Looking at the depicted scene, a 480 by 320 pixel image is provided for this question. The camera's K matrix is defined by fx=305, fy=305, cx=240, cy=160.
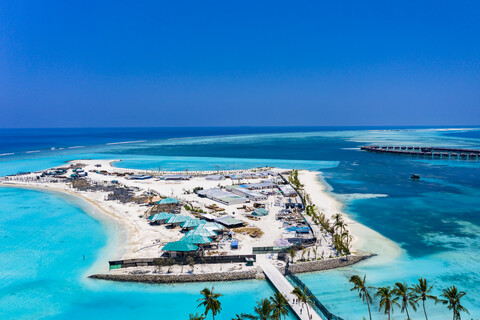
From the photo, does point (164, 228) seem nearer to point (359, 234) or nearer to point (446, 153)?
point (359, 234)

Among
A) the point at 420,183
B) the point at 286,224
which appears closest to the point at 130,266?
the point at 286,224

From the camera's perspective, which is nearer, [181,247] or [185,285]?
[185,285]

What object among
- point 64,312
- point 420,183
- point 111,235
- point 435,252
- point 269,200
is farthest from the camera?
point 420,183

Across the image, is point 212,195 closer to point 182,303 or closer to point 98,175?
point 182,303

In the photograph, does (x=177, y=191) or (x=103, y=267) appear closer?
(x=103, y=267)

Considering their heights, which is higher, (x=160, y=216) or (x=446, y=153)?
(x=446, y=153)

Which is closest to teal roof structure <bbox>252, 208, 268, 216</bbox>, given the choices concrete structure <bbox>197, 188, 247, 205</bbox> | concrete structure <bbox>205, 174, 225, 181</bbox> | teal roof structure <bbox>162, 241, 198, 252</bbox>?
concrete structure <bbox>197, 188, 247, 205</bbox>

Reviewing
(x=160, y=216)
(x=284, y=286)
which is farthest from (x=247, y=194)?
(x=284, y=286)

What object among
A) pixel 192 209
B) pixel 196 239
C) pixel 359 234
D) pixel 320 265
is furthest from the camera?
pixel 192 209

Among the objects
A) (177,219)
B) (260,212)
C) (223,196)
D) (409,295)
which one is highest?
(409,295)
